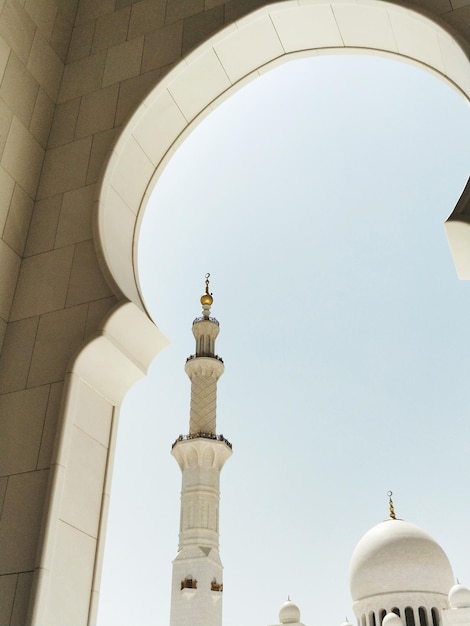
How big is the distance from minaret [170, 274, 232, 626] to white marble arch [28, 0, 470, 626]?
1362cm

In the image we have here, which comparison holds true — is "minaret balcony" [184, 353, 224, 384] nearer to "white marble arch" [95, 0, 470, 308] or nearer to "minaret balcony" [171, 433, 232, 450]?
"minaret balcony" [171, 433, 232, 450]

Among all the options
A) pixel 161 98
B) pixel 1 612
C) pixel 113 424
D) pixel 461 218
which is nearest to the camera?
pixel 1 612

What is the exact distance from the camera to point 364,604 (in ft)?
66.1

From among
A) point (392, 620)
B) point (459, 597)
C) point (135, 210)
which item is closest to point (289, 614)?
point (392, 620)

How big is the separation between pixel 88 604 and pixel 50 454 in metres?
0.42

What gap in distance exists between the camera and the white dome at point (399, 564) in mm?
19734

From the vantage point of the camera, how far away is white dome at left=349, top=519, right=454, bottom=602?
1973 centimetres

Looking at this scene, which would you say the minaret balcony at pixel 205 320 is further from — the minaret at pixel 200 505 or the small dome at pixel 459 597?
the small dome at pixel 459 597

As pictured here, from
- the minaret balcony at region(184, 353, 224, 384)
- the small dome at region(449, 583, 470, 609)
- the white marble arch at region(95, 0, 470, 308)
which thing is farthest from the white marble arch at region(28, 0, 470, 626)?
the small dome at region(449, 583, 470, 609)

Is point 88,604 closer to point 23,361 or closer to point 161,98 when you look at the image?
point 23,361

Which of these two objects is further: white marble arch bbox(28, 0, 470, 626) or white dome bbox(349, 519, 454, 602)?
white dome bbox(349, 519, 454, 602)

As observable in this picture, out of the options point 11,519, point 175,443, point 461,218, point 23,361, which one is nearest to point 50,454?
point 11,519

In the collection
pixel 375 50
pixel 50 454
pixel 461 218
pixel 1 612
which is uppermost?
pixel 375 50

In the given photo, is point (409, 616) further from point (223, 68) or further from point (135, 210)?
point (223, 68)
